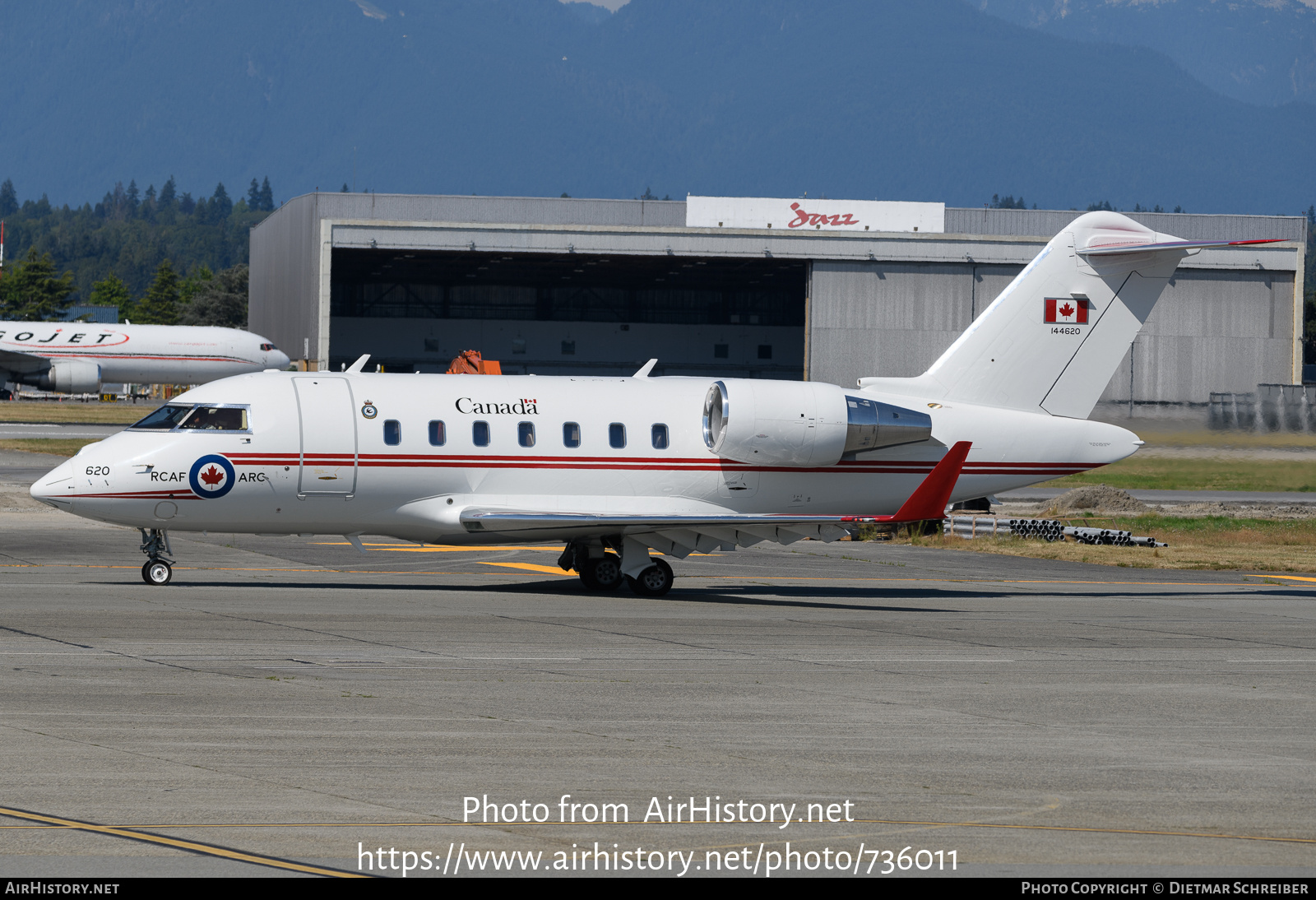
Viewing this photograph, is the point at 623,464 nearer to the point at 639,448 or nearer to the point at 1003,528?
the point at 639,448

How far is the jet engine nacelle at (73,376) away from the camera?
8175 cm

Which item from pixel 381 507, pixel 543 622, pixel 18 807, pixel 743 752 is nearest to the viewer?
pixel 18 807

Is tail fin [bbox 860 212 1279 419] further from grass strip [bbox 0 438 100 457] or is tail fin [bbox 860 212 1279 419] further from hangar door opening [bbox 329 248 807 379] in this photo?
hangar door opening [bbox 329 248 807 379]

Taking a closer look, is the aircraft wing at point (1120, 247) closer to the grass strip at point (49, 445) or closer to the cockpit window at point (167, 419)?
the cockpit window at point (167, 419)

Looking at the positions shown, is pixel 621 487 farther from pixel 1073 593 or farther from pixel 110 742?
pixel 110 742

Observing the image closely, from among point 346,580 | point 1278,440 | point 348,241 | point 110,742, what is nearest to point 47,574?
point 346,580

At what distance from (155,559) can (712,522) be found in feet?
29.9

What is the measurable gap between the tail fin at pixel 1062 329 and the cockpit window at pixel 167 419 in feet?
39.2

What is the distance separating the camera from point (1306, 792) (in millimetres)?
10883

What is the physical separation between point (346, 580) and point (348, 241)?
5661cm

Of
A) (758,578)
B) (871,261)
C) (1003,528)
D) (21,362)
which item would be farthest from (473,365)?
(21,362)

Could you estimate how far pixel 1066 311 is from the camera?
2591 cm

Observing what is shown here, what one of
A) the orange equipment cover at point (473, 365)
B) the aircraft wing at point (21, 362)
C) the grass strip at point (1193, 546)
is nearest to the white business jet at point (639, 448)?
the grass strip at point (1193, 546)

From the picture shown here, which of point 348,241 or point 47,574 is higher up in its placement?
point 348,241
